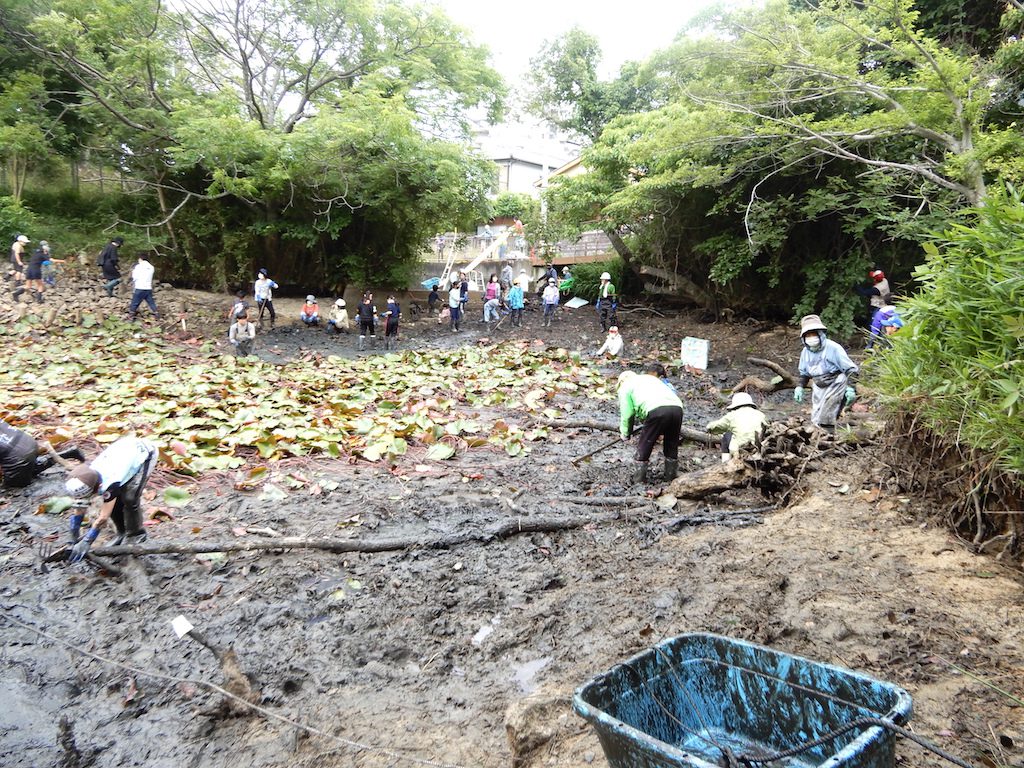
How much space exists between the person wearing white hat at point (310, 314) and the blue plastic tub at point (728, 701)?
18.0 metres

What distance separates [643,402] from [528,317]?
53.2 ft

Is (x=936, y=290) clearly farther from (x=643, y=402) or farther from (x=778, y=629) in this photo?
(x=643, y=402)

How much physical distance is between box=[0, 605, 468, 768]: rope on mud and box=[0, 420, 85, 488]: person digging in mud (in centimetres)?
250

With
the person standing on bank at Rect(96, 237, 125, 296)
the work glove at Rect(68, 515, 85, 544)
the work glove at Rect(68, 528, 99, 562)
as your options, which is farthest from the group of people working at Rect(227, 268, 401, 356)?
the work glove at Rect(68, 528, 99, 562)

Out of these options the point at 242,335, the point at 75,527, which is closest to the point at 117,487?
the point at 75,527

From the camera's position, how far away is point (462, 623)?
4496 millimetres

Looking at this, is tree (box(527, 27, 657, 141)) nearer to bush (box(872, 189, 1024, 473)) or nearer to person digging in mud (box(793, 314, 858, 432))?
person digging in mud (box(793, 314, 858, 432))

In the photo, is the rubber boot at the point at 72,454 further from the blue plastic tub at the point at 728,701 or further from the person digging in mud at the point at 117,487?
the blue plastic tub at the point at 728,701

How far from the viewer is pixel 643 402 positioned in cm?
716

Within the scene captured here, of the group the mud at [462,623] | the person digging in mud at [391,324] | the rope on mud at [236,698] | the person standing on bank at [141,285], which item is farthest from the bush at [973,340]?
the person standing on bank at [141,285]

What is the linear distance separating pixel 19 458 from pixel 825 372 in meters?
8.59

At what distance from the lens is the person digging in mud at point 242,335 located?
571 inches

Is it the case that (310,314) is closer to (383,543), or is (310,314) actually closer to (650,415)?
(650,415)

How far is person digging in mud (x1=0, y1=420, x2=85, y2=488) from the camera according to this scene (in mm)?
6707
